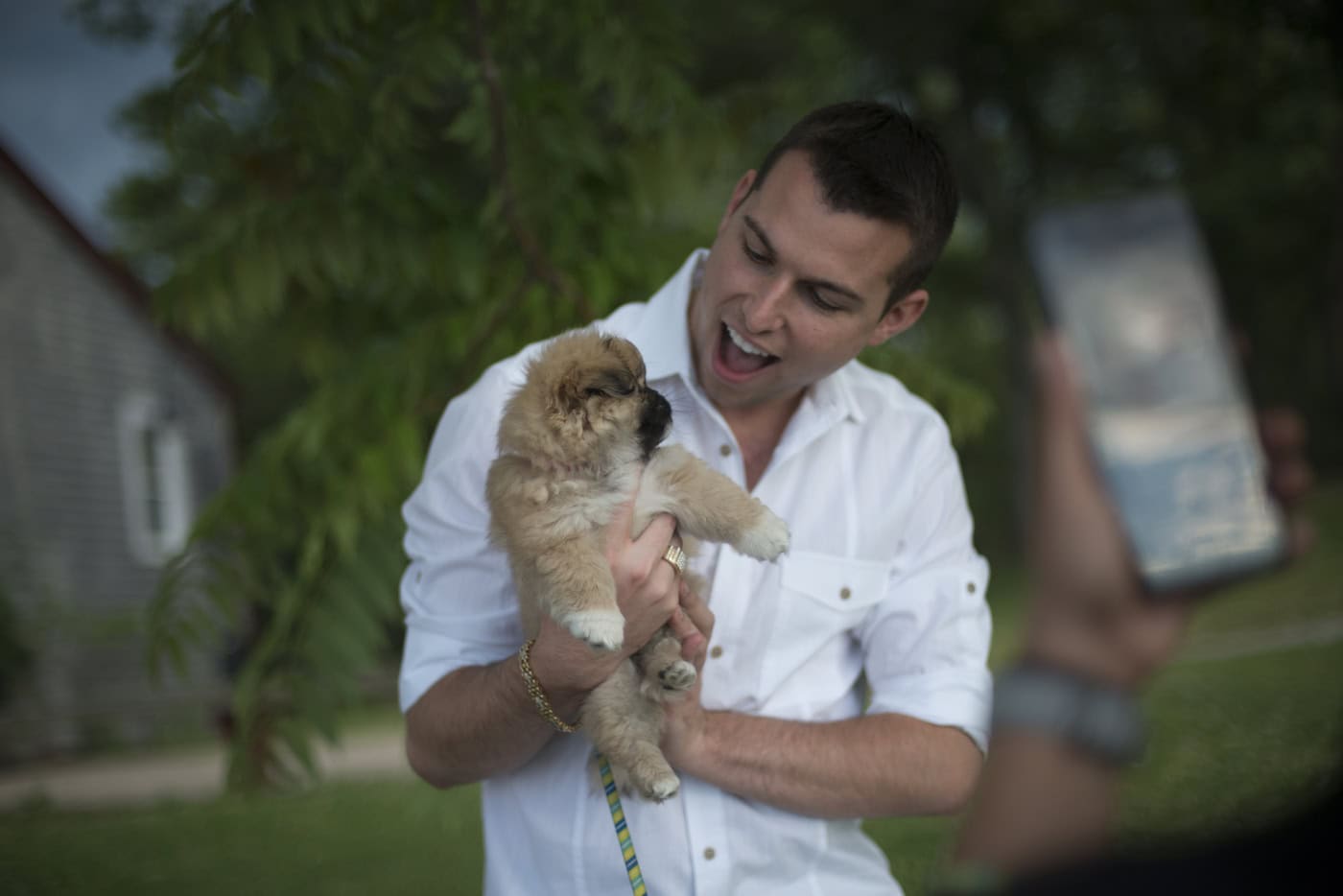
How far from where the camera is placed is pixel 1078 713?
3.99 ft

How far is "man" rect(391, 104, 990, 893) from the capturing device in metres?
2.43

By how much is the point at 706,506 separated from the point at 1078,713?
1.31 metres

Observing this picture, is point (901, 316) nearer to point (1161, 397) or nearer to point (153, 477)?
point (1161, 397)

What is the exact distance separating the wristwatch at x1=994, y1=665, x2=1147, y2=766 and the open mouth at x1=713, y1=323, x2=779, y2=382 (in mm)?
1361

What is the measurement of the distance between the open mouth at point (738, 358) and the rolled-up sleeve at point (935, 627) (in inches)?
24.9

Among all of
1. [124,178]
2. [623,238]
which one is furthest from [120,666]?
[623,238]

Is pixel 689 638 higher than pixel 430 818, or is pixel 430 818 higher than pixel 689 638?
pixel 689 638

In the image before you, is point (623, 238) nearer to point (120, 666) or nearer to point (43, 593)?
point (43, 593)

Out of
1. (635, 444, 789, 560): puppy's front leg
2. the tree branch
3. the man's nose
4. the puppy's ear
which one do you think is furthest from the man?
the tree branch

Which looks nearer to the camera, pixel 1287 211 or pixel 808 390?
pixel 808 390

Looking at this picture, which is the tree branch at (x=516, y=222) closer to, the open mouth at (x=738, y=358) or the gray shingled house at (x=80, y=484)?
the open mouth at (x=738, y=358)

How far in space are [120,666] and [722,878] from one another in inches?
573

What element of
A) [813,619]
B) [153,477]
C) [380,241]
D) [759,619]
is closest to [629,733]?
[759,619]

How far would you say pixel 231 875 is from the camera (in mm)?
7832
